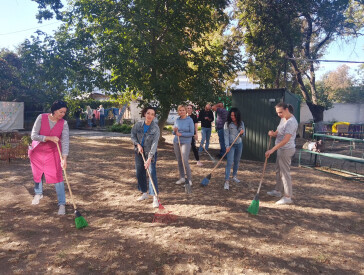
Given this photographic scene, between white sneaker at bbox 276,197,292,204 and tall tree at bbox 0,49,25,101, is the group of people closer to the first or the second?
white sneaker at bbox 276,197,292,204

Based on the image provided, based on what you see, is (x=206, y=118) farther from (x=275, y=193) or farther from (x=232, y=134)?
(x=275, y=193)

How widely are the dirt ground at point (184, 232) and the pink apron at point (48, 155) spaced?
650mm

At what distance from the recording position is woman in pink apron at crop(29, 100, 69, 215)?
14.3ft

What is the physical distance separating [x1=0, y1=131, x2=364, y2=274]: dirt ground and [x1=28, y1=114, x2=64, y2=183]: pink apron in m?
0.65

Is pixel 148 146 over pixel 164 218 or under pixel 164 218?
over

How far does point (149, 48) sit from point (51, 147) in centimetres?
634

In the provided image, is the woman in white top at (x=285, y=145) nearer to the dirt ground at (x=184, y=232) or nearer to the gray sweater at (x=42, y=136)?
the dirt ground at (x=184, y=232)

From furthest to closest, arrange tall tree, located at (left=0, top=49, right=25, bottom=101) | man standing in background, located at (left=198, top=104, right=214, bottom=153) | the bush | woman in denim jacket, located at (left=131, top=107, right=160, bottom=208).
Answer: tall tree, located at (left=0, top=49, right=25, bottom=101), the bush, man standing in background, located at (left=198, top=104, right=214, bottom=153), woman in denim jacket, located at (left=131, top=107, right=160, bottom=208)

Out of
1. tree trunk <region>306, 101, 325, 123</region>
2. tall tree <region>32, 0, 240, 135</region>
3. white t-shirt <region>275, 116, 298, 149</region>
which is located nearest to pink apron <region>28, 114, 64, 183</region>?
white t-shirt <region>275, 116, 298, 149</region>

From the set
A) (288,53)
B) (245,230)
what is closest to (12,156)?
(245,230)

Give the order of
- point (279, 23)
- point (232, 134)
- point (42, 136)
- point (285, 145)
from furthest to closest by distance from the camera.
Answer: point (279, 23)
point (232, 134)
point (285, 145)
point (42, 136)

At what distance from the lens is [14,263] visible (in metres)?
3.17

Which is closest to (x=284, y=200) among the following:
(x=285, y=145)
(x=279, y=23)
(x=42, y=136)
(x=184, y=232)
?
(x=285, y=145)

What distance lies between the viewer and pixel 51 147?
4.50 m
